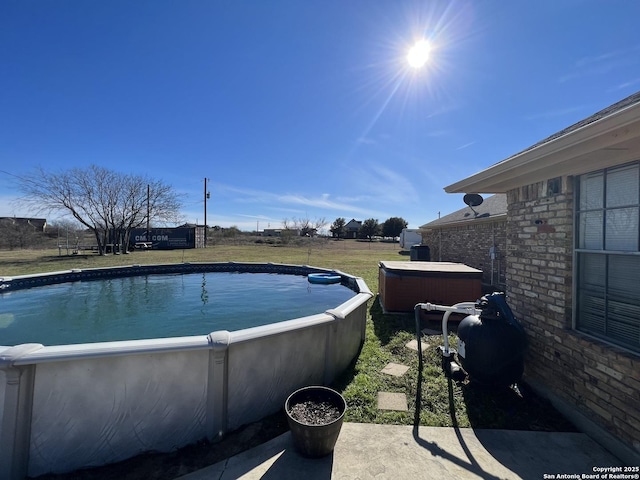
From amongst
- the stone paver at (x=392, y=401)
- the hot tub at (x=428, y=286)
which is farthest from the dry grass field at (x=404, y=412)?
the hot tub at (x=428, y=286)

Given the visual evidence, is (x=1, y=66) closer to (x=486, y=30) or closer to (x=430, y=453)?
(x=486, y=30)

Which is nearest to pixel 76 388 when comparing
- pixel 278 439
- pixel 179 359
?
pixel 179 359

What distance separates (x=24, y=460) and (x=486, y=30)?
8.40 meters

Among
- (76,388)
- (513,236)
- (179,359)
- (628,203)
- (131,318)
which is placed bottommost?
(131,318)

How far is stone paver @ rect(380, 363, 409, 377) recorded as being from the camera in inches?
140

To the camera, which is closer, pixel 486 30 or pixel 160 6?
pixel 486 30

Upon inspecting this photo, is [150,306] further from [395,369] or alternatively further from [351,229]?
[351,229]

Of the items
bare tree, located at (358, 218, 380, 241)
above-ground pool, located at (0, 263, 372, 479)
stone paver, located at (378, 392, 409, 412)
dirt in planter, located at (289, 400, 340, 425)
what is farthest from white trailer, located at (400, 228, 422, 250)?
dirt in planter, located at (289, 400, 340, 425)

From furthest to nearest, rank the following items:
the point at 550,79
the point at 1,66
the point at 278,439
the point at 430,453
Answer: the point at 1,66, the point at 550,79, the point at 278,439, the point at 430,453

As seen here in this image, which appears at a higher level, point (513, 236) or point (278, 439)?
point (513, 236)

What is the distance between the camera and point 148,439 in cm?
227

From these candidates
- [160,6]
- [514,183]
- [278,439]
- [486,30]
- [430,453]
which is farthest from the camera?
[160,6]

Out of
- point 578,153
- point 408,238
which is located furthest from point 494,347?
point 408,238

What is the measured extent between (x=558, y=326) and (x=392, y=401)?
1.86 meters
